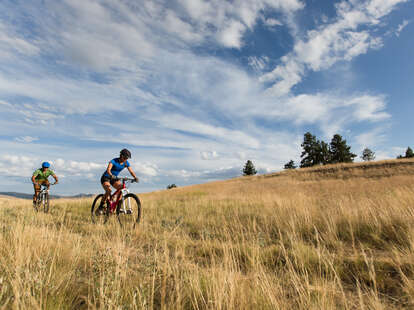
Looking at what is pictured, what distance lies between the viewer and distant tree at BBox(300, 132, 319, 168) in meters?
56.2

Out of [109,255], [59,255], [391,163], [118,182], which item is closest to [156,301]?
[109,255]

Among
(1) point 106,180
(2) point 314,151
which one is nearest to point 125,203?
(1) point 106,180

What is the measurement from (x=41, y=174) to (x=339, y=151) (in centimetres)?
6141

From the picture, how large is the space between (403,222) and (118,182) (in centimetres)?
776

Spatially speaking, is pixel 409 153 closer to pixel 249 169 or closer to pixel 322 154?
pixel 322 154

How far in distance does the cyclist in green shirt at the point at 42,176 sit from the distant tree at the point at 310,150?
190 feet

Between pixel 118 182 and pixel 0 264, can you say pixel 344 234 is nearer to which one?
pixel 0 264

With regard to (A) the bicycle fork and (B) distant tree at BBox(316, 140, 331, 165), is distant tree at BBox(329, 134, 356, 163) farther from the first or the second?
(A) the bicycle fork

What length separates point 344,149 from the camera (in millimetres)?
54625

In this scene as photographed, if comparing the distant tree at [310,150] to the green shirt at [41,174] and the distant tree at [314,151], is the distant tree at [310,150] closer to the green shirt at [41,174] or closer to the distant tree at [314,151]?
the distant tree at [314,151]

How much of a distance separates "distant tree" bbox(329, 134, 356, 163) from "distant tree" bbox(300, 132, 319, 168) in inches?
159

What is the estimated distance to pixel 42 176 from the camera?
1027 cm

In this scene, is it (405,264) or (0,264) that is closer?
(0,264)

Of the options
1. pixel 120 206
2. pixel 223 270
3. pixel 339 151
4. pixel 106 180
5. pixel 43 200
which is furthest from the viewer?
pixel 339 151
